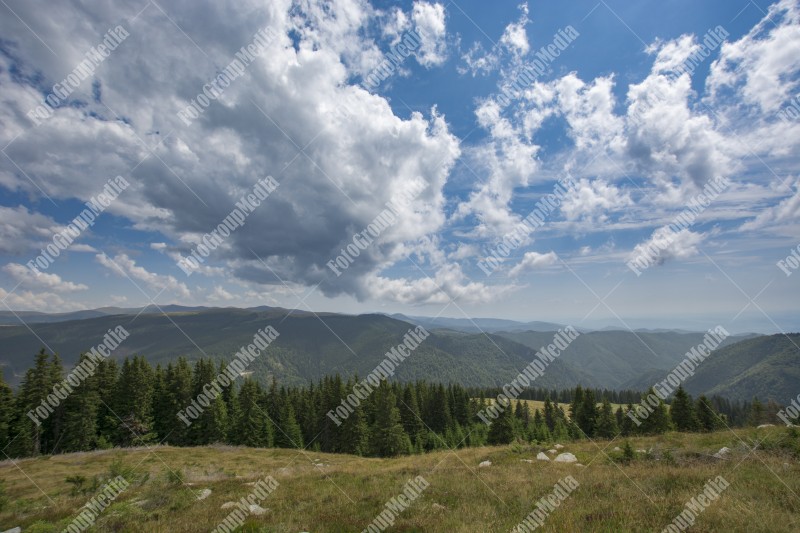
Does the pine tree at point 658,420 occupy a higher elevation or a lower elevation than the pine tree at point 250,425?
higher

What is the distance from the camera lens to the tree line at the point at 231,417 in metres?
42.6

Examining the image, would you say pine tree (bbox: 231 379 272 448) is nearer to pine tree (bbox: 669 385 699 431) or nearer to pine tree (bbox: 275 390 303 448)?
pine tree (bbox: 275 390 303 448)

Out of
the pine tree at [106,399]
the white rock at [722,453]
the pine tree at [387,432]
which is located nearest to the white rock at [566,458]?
the white rock at [722,453]

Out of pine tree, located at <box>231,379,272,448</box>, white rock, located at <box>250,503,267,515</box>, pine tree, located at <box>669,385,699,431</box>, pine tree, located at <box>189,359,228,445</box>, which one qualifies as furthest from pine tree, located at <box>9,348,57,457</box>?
pine tree, located at <box>669,385,699,431</box>

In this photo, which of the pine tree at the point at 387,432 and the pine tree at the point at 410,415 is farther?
the pine tree at the point at 410,415

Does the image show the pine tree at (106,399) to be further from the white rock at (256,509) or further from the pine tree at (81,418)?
the white rock at (256,509)

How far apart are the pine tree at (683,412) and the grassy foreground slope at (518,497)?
118 ft

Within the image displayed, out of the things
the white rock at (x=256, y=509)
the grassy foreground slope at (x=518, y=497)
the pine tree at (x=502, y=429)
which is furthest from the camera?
the pine tree at (x=502, y=429)

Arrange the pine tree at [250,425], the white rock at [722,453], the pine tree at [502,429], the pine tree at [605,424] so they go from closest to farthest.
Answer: the white rock at [722,453]
the pine tree at [605,424]
the pine tree at [250,425]
the pine tree at [502,429]

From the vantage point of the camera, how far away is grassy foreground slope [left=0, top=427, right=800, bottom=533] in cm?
807

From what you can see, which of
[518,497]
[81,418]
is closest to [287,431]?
[81,418]

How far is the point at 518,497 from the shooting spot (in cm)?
1055

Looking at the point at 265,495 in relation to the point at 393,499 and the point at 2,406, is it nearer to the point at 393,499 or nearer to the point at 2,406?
the point at 393,499

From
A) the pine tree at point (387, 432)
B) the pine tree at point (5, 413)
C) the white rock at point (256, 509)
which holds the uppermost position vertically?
the white rock at point (256, 509)
